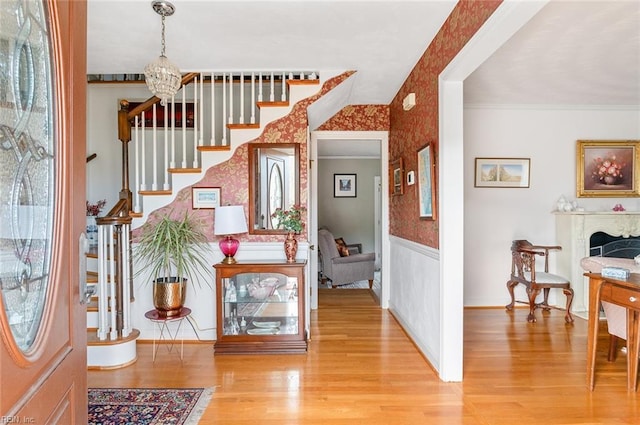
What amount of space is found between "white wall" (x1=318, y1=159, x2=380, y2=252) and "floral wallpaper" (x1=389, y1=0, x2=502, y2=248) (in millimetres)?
3095

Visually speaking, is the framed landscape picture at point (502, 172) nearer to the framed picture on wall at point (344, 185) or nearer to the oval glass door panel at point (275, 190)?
the oval glass door panel at point (275, 190)

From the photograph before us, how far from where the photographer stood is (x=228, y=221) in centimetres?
309

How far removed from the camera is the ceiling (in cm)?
232

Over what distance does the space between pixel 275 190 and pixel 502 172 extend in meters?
2.91

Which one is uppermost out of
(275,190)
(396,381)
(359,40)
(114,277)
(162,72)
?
(359,40)

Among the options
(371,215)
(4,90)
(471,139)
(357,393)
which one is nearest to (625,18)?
(471,139)

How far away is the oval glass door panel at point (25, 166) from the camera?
72cm

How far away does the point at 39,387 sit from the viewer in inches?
30.7

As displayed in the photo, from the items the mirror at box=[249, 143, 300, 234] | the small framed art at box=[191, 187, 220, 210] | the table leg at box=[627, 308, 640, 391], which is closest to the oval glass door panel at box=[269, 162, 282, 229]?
the mirror at box=[249, 143, 300, 234]

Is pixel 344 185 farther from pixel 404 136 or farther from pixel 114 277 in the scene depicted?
pixel 114 277

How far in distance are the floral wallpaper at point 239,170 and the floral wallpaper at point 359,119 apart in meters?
1.07

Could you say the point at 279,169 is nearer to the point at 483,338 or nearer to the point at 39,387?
the point at 483,338

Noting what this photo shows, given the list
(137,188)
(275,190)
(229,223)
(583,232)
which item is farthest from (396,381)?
(583,232)

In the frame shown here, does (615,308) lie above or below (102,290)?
below
